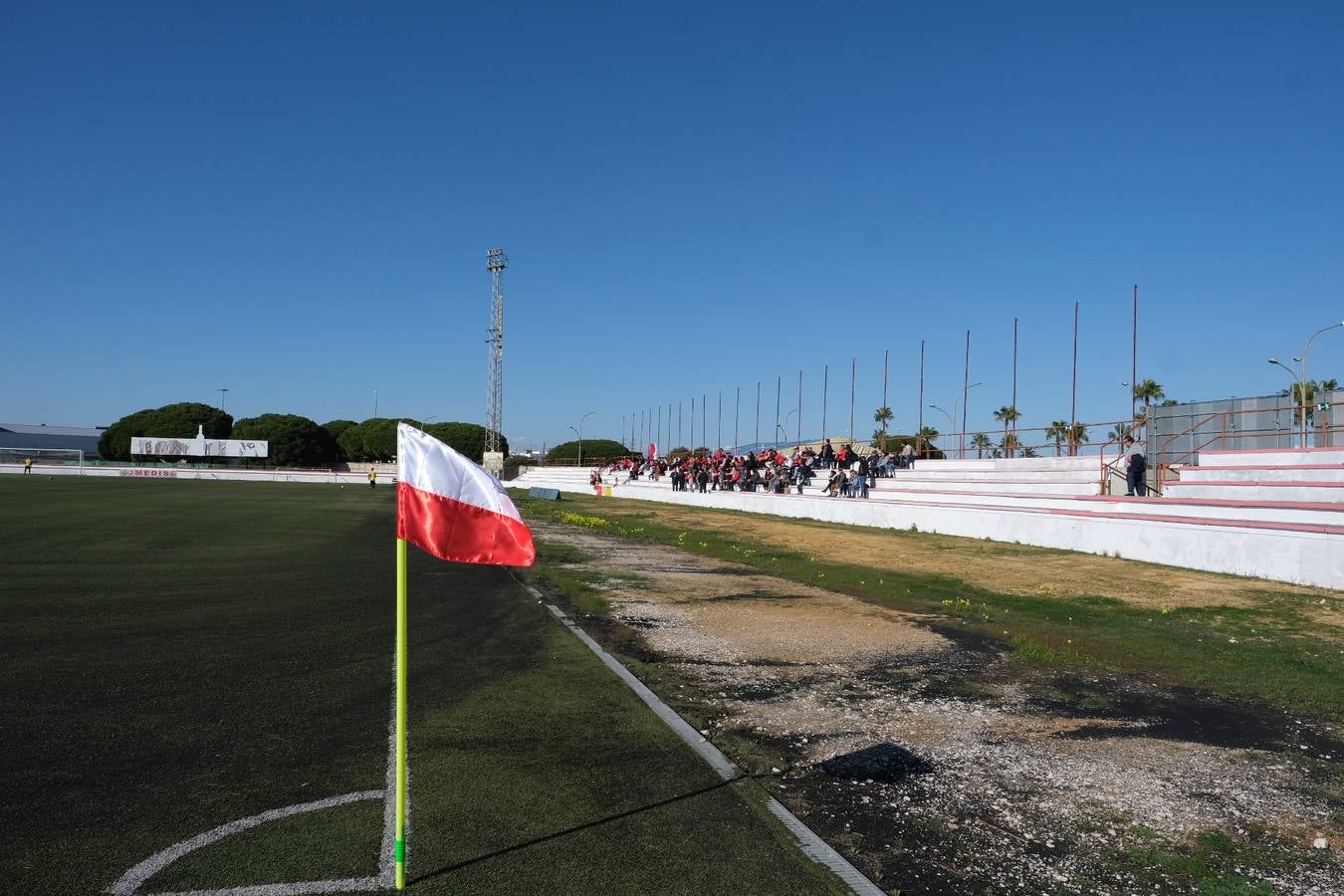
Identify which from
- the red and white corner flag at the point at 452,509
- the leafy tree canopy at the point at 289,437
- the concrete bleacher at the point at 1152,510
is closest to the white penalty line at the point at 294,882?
the red and white corner flag at the point at 452,509

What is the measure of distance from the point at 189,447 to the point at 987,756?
10871cm

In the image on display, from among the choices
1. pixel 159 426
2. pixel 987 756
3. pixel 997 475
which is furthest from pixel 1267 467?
pixel 159 426

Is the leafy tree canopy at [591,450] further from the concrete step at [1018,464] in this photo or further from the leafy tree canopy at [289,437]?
the concrete step at [1018,464]

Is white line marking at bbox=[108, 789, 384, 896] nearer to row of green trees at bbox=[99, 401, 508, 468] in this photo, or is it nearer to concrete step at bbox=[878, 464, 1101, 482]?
concrete step at bbox=[878, 464, 1101, 482]

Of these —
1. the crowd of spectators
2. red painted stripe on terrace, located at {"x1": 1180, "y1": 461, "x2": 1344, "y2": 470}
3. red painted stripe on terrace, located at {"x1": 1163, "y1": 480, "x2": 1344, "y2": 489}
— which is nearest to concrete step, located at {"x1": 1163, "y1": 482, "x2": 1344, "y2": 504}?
red painted stripe on terrace, located at {"x1": 1163, "y1": 480, "x2": 1344, "y2": 489}

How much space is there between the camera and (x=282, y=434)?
11525 cm

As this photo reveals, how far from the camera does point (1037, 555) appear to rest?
1741 cm

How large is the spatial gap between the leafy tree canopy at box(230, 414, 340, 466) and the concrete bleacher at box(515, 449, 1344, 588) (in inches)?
3881

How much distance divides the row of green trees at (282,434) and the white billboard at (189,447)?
11.4m

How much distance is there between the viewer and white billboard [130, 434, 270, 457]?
96.6m

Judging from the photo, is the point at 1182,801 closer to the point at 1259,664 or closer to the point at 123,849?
the point at 1259,664

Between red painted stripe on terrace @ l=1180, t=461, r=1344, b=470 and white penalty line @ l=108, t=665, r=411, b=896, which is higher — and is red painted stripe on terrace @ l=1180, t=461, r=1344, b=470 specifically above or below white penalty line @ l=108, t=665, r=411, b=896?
above

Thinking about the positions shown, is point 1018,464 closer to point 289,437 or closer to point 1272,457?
point 1272,457

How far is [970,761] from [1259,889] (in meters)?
1.72
